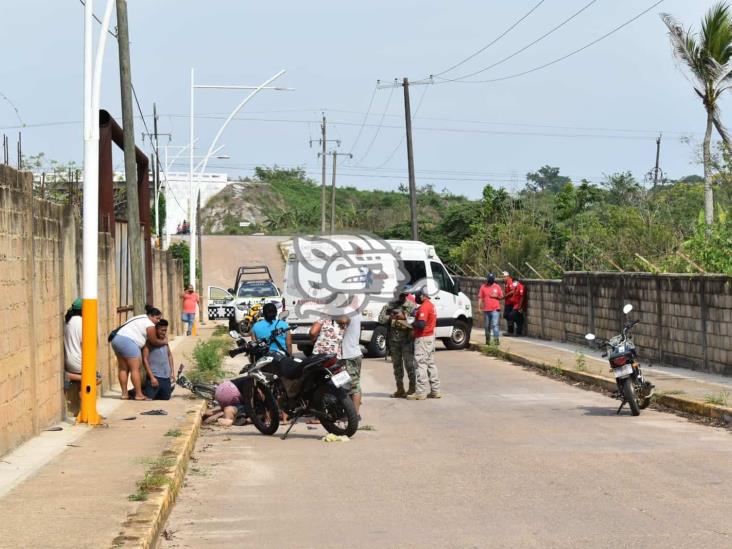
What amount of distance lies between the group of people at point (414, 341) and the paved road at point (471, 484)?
175cm

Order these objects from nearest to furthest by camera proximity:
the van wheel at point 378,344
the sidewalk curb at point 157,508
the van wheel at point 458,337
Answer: the sidewalk curb at point 157,508, the van wheel at point 378,344, the van wheel at point 458,337

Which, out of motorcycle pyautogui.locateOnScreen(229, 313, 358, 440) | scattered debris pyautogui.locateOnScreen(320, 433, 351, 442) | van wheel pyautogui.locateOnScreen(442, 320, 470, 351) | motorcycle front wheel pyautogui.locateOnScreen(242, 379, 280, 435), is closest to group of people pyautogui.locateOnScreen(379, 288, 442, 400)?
motorcycle pyautogui.locateOnScreen(229, 313, 358, 440)

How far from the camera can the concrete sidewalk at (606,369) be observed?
56.4ft

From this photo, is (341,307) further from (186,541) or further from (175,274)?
(175,274)

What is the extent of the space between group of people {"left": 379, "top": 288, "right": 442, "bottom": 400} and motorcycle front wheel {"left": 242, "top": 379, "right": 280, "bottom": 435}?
3914 millimetres

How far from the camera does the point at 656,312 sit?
23141mm

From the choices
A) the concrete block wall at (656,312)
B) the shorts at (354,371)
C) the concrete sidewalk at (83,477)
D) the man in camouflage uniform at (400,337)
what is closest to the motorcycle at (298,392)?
the concrete sidewalk at (83,477)

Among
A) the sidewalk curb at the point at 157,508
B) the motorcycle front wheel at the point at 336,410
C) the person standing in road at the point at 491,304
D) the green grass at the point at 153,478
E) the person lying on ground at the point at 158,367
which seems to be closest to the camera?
the sidewalk curb at the point at 157,508

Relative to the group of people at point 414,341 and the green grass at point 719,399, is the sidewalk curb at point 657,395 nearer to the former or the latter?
the green grass at point 719,399

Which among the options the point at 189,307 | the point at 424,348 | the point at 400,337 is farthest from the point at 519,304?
the point at 424,348

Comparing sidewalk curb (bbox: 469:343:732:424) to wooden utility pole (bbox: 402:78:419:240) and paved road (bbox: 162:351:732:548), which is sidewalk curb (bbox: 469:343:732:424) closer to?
paved road (bbox: 162:351:732:548)

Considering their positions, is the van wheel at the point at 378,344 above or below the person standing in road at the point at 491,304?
below

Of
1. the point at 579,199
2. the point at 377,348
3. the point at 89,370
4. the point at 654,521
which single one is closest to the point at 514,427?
the point at 89,370

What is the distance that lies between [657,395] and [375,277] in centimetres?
990
